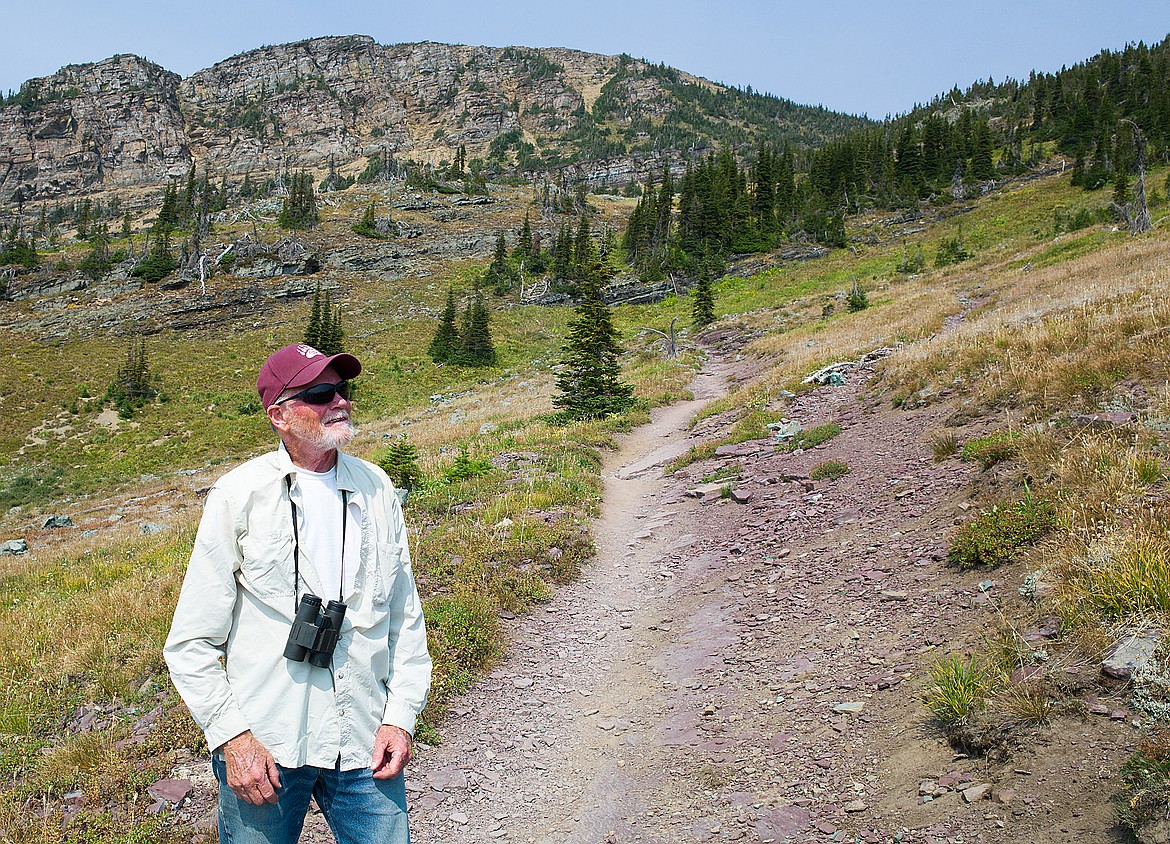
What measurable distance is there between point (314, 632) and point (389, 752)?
27.7 inches

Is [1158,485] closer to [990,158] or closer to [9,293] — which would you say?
[990,158]

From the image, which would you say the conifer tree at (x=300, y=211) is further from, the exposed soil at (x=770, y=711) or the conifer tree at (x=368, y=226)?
the exposed soil at (x=770, y=711)

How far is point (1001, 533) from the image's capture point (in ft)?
18.7

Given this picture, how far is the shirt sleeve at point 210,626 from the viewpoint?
97.9 inches

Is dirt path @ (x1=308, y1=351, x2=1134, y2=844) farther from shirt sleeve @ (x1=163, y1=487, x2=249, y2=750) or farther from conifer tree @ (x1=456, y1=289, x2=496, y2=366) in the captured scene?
conifer tree @ (x1=456, y1=289, x2=496, y2=366)

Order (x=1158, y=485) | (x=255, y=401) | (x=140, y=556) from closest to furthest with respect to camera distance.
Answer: (x=1158, y=485) < (x=140, y=556) < (x=255, y=401)

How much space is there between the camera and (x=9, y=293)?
7444 centimetres

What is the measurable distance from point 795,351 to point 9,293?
310 ft

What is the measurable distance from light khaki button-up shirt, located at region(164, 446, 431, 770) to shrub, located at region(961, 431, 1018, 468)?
294 inches

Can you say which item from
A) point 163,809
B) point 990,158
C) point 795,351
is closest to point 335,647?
point 163,809

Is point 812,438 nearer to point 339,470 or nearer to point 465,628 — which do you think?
point 465,628

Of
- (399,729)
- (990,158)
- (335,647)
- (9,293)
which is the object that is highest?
(990,158)

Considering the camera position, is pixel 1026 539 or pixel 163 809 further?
pixel 1026 539

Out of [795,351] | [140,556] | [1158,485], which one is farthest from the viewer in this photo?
[795,351]
